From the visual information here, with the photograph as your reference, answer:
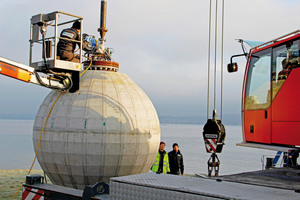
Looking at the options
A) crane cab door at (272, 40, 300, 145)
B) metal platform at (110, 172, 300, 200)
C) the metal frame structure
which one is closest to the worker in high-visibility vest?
the metal frame structure

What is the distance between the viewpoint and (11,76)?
848 centimetres

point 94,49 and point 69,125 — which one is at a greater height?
point 94,49

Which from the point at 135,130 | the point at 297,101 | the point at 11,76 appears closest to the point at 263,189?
the point at 297,101

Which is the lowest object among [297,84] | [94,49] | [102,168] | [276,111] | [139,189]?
[102,168]

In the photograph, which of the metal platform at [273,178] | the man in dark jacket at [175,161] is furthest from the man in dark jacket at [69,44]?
the metal platform at [273,178]

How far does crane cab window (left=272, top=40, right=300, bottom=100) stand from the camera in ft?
16.9

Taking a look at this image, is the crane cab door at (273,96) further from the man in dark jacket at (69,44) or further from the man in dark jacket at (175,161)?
the man in dark jacket at (175,161)

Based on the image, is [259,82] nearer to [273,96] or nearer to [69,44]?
[273,96]

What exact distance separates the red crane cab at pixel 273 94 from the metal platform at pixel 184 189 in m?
1.77

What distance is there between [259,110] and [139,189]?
293 cm

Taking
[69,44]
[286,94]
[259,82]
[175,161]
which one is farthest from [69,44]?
[286,94]

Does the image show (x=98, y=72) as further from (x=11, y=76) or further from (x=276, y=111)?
(x=276, y=111)

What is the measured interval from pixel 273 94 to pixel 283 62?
0.57 meters

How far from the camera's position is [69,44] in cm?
1042
